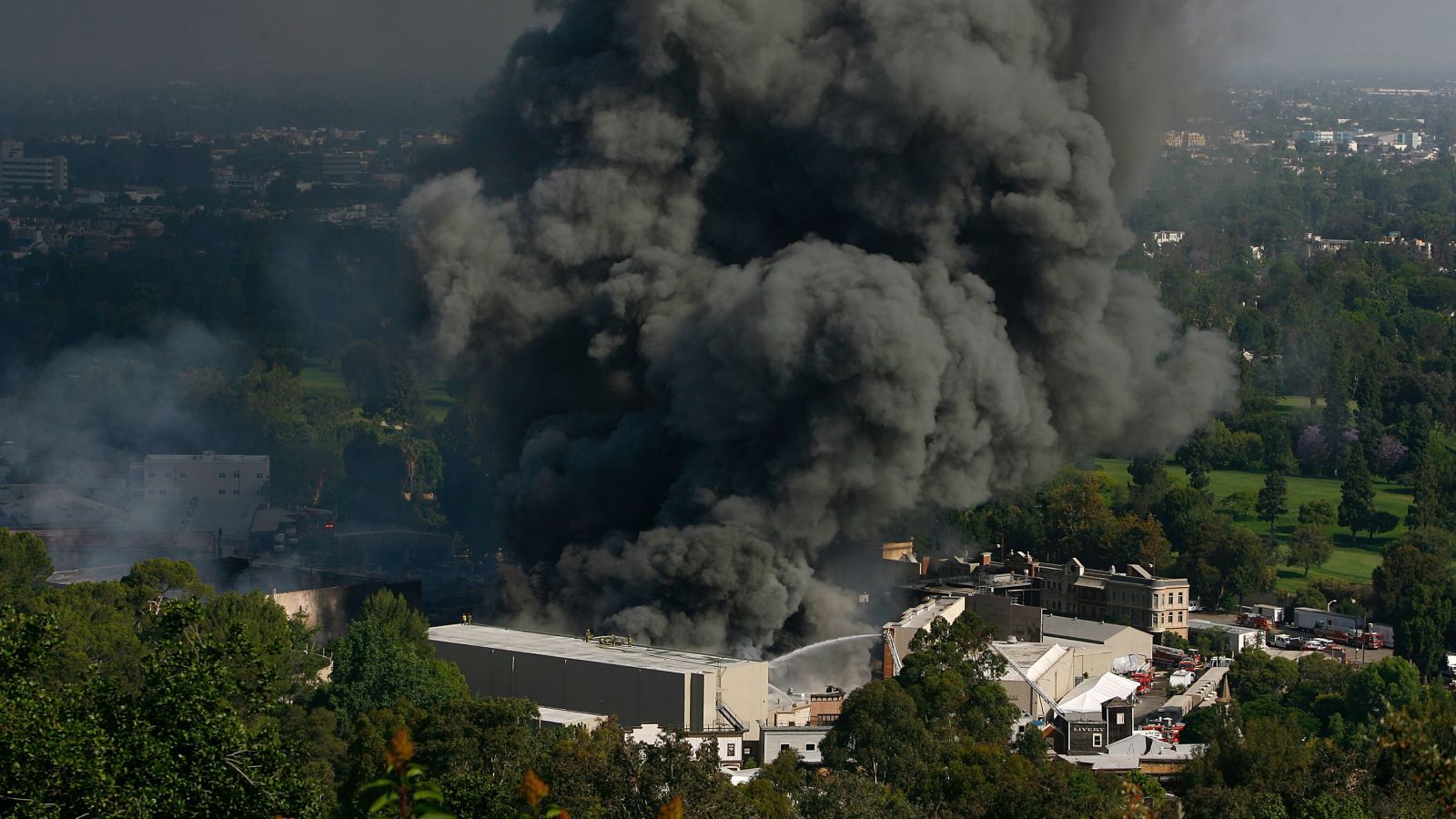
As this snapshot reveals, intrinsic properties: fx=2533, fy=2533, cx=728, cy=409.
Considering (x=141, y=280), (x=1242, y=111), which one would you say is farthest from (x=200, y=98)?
(x=1242, y=111)

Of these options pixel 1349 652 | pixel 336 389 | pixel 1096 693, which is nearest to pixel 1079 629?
pixel 1096 693

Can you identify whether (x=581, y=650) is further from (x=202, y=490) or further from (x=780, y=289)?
(x=202, y=490)

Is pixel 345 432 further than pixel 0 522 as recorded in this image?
Yes

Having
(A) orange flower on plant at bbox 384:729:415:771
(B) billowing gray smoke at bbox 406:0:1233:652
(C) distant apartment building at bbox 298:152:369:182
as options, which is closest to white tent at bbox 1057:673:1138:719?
(B) billowing gray smoke at bbox 406:0:1233:652

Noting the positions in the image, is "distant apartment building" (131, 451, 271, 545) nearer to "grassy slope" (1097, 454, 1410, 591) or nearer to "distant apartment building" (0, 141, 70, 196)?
"grassy slope" (1097, 454, 1410, 591)

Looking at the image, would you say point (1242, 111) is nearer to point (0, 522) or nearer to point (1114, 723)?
point (0, 522)
